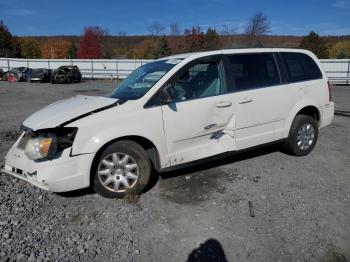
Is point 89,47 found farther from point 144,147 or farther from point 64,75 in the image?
point 144,147

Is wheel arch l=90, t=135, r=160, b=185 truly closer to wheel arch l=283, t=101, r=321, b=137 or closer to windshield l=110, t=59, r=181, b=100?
windshield l=110, t=59, r=181, b=100

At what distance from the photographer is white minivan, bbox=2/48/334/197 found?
14.1 ft

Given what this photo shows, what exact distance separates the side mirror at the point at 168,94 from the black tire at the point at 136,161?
0.67 metres

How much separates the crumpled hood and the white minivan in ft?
0.05

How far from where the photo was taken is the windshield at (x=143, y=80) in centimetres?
494

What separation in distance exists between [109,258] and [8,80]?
3556 cm

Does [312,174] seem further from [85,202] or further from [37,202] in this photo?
[37,202]

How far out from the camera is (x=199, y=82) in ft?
16.9

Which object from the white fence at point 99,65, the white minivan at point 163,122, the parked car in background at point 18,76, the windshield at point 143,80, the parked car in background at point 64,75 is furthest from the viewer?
the white fence at point 99,65

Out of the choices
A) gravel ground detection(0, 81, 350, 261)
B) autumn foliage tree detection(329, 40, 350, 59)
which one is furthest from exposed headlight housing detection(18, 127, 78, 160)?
autumn foliage tree detection(329, 40, 350, 59)

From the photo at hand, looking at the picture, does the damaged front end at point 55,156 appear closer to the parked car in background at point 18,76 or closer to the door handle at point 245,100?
the door handle at point 245,100

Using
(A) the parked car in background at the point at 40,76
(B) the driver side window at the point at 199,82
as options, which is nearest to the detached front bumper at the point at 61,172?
(B) the driver side window at the point at 199,82

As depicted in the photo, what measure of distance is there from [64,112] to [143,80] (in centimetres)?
125

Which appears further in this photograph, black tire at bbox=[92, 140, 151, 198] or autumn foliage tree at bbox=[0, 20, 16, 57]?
autumn foliage tree at bbox=[0, 20, 16, 57]
